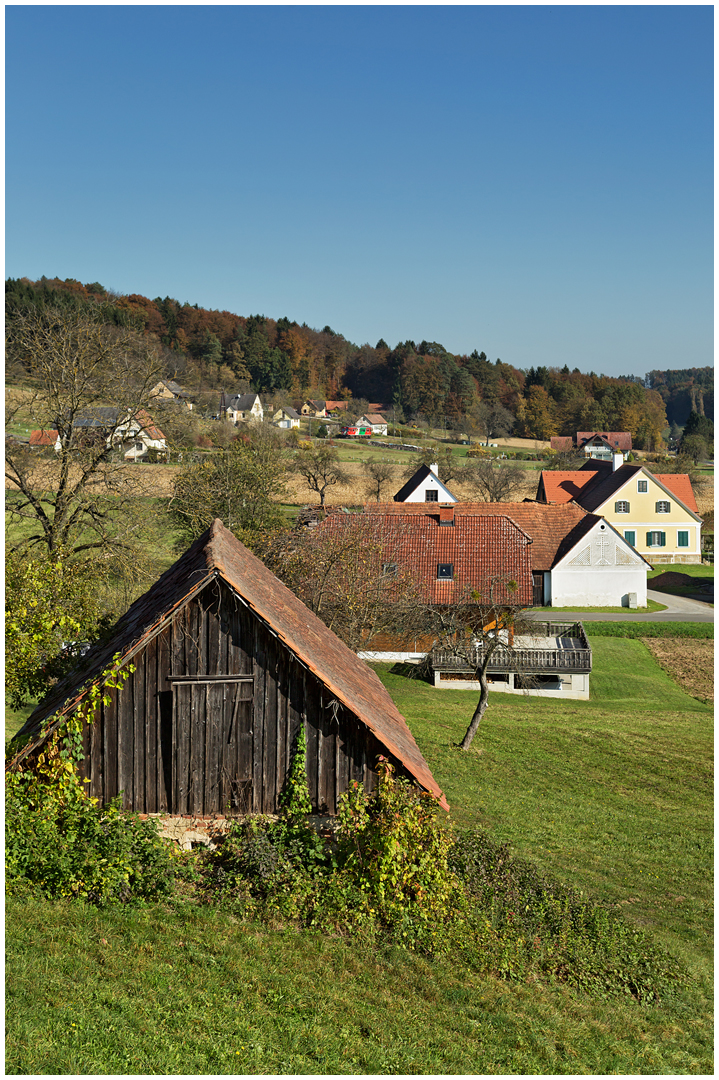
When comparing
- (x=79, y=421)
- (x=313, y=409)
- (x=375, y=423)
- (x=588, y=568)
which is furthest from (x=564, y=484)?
(x=313, y=409)

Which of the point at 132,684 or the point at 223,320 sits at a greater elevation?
the point at 223,320

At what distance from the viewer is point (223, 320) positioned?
14300 cm

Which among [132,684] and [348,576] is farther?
[348,576]

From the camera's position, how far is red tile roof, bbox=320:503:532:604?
32188 mm

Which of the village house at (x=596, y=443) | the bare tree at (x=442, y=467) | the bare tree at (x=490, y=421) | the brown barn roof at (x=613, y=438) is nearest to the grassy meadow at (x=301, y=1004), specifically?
the bare tree at (x=442, y=467)

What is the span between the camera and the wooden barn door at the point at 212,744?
377 inches

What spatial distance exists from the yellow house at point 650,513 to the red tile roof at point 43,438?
41.7 metres

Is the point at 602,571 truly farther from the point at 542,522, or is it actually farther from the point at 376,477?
the point at 376,477

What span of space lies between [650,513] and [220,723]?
51.9m

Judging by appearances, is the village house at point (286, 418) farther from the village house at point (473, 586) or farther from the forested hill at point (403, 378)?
the village house at point (473, 586)

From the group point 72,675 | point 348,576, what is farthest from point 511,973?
point 348,576

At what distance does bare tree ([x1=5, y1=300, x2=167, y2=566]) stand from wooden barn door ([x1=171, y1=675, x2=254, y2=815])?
1310 cm

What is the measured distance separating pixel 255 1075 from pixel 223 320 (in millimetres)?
146844

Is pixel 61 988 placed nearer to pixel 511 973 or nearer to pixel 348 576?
pixel 511 973
